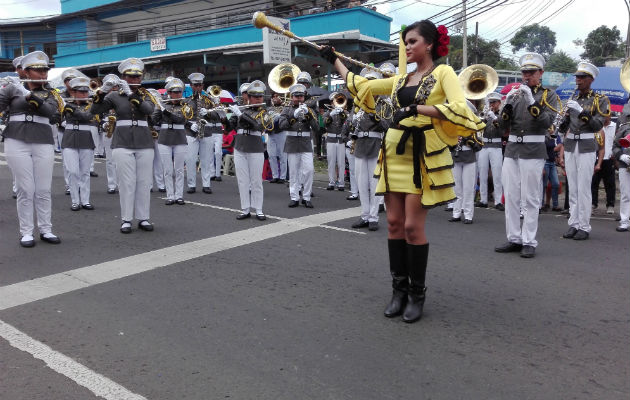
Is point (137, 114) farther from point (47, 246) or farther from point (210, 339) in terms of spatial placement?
point (210, 339)

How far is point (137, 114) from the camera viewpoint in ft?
25.2

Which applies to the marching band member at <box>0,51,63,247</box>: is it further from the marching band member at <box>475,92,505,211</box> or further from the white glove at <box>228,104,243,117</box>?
the marching band member at <box>475,92,505,211</box>

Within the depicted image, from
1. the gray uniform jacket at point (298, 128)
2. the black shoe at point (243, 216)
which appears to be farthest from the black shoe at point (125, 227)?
the gray uniform jacket at point (298, 128)

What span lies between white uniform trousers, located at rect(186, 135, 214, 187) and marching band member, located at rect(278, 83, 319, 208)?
8.15ft

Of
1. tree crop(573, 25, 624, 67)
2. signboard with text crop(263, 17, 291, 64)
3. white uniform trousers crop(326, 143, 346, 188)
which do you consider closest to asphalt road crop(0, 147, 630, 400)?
white uniform trousers crop(326, 143, 346, 188)

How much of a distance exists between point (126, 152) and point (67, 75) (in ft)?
12.9

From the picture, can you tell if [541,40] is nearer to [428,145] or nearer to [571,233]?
[571,233]

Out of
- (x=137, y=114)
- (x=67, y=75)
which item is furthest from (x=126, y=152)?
(x=67, y=75)

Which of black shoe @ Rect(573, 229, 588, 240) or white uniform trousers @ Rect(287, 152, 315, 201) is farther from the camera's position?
white uniform trousers @ Rect(287, 152, 315, 201)

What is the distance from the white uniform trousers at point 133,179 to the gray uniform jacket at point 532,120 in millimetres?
4916

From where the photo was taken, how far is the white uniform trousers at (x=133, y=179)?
750 centimetres

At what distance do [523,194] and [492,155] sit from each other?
3946 millimetres

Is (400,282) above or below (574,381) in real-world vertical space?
above

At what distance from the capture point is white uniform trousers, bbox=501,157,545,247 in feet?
21.6
